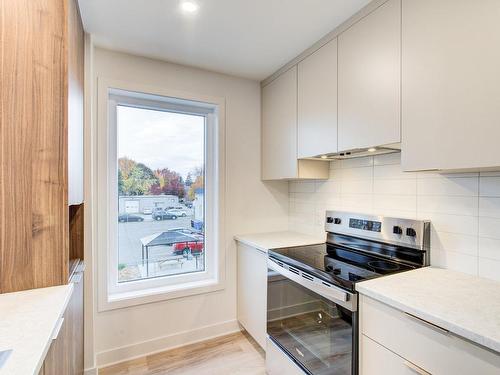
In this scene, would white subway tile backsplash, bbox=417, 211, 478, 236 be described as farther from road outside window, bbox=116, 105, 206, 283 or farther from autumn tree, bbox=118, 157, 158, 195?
autumn tree, bbox=118, 157, 158, 195

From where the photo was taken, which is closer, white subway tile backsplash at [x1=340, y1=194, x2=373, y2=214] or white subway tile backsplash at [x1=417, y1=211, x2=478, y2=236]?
white subway tile backsplash at [x1=417, y1=211, x2=478, y2=236]

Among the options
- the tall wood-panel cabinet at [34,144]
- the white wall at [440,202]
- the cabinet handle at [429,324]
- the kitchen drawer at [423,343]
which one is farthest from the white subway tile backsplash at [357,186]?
the tall wood-panel cabinet at [34,144]

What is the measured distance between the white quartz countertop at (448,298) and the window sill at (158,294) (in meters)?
1.44

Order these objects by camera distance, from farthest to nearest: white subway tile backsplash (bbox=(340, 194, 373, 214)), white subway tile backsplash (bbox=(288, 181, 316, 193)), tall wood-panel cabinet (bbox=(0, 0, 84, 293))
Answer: white subway tile backsplash (bbox=(288, 181, 316, 193)) < white subway tile backsplash (bbox=(340, 194, 373, 214)) < tall wood-panel cabinet (bbox=(0, 0, 84, 293))

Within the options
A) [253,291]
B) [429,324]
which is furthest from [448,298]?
[253,291]

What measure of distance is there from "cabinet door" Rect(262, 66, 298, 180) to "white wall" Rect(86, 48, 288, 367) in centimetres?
10

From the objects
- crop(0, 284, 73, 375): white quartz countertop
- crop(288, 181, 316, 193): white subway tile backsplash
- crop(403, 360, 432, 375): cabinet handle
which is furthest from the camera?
crop(288, 181, 316, 193): white subway tile backsplash

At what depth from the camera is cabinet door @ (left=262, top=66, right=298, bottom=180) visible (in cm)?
206

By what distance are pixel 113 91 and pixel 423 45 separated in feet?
6.44

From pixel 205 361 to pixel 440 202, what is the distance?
190 centimetres

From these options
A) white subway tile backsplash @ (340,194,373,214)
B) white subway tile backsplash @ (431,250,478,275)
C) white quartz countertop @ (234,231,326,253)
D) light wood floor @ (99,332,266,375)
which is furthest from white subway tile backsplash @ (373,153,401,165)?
light wood floor @ (99,332,266,375)

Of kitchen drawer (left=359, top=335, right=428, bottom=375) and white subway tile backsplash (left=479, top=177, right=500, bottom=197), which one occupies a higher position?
white subway tile backsplash (left=479, top=177, right=500, bottom=197)

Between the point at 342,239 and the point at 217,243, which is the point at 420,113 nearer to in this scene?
the point at 342,239

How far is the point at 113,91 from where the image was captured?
197cm
